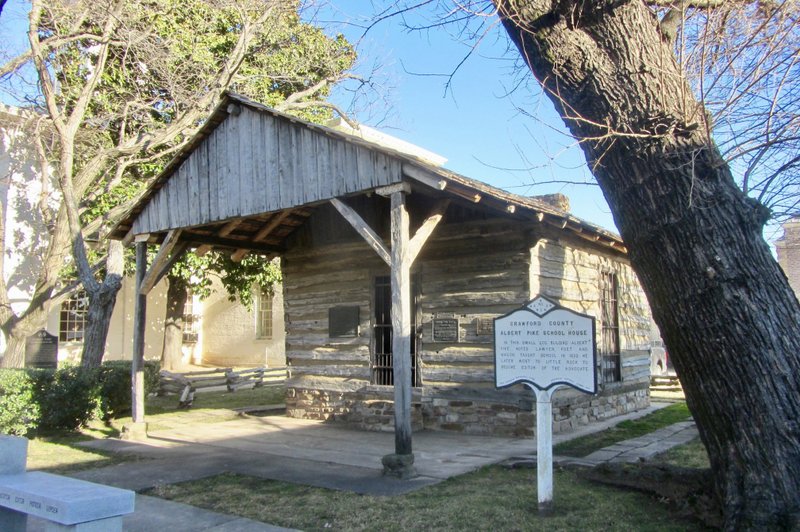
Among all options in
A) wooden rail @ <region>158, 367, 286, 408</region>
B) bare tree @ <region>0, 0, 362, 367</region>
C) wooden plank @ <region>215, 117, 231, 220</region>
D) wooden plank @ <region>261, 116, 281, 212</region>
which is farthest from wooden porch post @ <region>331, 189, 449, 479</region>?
wooden rail @ <region>158, 367, 286, 408</region>

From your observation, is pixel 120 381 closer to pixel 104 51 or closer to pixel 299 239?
pixel 299 239

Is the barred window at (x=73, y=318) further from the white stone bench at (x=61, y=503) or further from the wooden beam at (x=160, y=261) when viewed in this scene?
the white stone bench at (x=61, y=503)

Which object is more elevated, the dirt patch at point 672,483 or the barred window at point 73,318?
the barred window at point 73,318

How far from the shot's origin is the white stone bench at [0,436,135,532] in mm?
3953

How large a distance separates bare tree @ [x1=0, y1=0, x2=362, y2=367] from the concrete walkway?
13.4 ft

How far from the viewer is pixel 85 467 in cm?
844

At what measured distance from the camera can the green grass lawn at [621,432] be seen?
8867mm

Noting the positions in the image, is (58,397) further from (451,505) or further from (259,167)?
(451,505)

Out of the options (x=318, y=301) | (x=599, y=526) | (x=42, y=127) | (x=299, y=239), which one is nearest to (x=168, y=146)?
(x=42, y=127)

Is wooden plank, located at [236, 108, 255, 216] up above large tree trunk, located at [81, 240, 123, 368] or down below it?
above

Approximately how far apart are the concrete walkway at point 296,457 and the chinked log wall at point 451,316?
0.44 meters

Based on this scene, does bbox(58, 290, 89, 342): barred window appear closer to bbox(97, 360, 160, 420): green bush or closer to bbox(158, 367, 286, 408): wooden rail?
bbox(158, 367, 286, 408): wooden rail

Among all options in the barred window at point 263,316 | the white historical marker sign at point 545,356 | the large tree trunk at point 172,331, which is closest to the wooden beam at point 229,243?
the white historical marker sign at point 545,356

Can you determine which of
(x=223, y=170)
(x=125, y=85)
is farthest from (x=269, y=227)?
(x=125, y=85)
